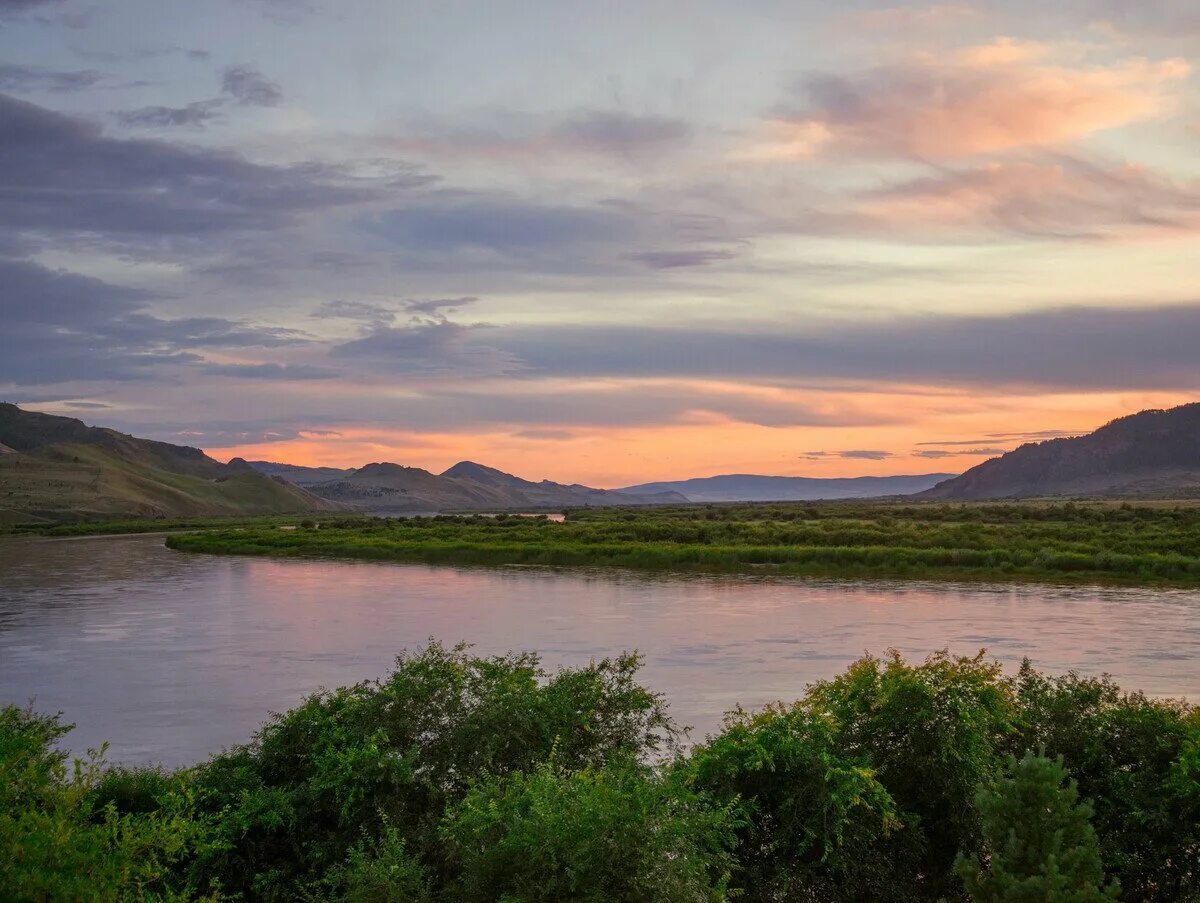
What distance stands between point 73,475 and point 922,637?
172m

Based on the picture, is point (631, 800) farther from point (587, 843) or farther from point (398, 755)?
point (398, 755)

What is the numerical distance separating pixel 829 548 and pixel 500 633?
80.1ft

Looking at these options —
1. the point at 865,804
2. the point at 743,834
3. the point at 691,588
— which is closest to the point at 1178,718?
the point at 865,804

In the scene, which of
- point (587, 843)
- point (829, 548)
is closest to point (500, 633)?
point (587, 843)

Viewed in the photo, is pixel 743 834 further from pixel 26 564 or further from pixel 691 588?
pixel 26 564

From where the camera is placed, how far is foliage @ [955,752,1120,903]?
6566 mm

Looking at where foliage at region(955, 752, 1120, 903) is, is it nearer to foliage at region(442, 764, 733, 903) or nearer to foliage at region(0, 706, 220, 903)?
foliage at region(442, 764, 733, 903)

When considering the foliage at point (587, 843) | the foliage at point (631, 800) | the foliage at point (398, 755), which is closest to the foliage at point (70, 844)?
the foliage at point (631, 800)

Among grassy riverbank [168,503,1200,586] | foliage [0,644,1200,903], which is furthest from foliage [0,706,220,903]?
grassy riverbank [168,503,1200,586]

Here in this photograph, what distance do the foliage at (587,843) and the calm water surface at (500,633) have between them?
706cm

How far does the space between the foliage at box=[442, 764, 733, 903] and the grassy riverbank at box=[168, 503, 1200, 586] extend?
3424 centimetres

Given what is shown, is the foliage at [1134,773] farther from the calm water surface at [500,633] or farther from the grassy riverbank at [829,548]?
the grassy riverbank at [829,548]

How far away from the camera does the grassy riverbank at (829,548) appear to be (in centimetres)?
4031

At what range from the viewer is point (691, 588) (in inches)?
1459
